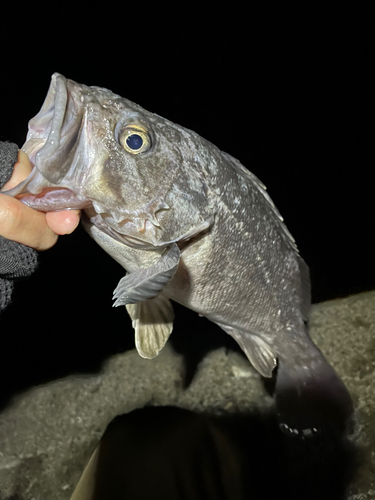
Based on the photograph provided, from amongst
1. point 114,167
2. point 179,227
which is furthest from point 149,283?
point 114,167

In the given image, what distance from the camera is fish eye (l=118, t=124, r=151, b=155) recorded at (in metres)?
0.90

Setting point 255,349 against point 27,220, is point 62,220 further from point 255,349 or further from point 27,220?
point 255,349

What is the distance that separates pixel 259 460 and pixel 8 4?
2.14m

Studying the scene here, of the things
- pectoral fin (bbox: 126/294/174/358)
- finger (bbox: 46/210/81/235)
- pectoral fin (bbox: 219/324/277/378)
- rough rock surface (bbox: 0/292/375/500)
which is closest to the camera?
finger (bbox: 46/210/81/235)

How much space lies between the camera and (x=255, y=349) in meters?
1.46

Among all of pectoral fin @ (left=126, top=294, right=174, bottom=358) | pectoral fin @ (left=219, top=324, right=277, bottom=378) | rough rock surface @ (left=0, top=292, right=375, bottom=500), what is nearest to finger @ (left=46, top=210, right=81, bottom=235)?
pectoral fin @ (left=126, top=294, right=174, bottom=358)

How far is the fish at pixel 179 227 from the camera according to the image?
2.78 ft

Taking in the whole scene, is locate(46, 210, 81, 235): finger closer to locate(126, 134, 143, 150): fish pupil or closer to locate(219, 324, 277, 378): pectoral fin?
locate(126, 134, 143, 150): fish pupil

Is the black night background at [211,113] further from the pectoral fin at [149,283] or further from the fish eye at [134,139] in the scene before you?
the pectoral fin at [149,283]

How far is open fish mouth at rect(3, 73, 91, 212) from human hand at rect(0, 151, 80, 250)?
2cm

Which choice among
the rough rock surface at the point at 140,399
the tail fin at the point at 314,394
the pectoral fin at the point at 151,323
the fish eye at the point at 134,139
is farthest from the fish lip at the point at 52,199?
the rough rock surface at the point at 140,399

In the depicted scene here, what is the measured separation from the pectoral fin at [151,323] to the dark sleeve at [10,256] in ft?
1.40

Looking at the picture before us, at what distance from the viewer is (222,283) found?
1238 millimetres

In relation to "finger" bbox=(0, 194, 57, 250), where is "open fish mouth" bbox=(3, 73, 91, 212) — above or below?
above
